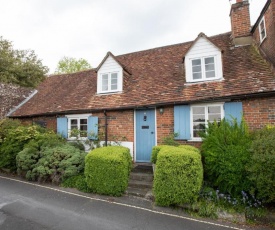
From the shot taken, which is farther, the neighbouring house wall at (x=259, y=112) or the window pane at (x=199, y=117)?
the window pane at (x=199, y=117)

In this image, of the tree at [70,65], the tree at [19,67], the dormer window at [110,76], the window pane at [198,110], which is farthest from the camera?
the tree at [70,65]

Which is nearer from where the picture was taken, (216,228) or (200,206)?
(216,228)

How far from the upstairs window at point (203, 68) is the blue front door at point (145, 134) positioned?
9.22 ft

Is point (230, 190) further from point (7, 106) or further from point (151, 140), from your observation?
point (7, 106)

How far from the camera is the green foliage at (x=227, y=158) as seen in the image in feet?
17.1

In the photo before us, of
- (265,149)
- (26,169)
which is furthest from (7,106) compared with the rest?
Answer: (265,149)

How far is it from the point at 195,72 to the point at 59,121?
8415mm

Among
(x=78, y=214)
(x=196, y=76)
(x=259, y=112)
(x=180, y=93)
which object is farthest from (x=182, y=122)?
(x=78, y=214)

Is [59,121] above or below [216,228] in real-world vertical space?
above

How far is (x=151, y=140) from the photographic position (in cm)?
873

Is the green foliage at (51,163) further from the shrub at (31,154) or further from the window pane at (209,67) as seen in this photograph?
the window pane at (209,67)

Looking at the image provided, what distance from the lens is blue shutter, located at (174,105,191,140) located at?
793 cm

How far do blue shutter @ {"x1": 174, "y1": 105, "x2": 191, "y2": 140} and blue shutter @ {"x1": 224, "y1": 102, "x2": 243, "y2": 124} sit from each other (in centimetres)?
158

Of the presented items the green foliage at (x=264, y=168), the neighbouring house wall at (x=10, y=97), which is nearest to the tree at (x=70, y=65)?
the neighbouring house wall at (x=10, y=97)
